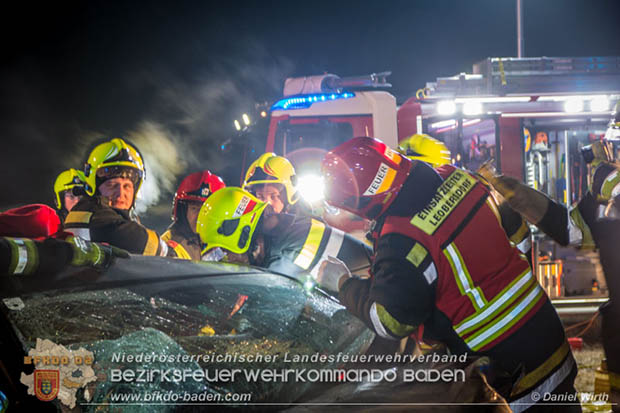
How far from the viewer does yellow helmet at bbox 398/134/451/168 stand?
478cm

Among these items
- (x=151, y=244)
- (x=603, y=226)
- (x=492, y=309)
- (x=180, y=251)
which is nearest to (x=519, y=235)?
(x=492, y=309)

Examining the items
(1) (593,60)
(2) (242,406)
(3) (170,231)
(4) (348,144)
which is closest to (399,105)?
(1) (593,60)

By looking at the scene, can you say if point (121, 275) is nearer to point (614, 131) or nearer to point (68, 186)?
point (614, 131)

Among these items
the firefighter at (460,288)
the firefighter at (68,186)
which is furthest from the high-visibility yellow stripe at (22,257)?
the firefighter at (68,186)

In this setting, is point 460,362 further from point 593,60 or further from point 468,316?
point 593,60

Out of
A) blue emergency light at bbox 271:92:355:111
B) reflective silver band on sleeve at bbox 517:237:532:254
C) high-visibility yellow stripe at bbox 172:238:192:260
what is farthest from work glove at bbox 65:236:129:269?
blue emergency light at bbox 271:92:355:111

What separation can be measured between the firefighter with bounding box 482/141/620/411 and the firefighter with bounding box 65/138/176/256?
7.05 ft

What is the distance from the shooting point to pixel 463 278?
191 centimetres

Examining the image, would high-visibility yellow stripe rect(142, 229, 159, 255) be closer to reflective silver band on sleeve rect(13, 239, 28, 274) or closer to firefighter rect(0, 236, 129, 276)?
firefighter rect(0, 236, 129, 276)

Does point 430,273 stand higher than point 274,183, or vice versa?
point 430,273

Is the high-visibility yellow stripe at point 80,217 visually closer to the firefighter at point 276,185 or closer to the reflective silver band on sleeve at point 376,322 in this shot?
the reflective silver band on sleeve at point 376,322

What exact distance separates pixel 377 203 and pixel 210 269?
0.79 meters

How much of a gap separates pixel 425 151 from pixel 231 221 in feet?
8.53

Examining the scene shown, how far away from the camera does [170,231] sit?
4.37m
